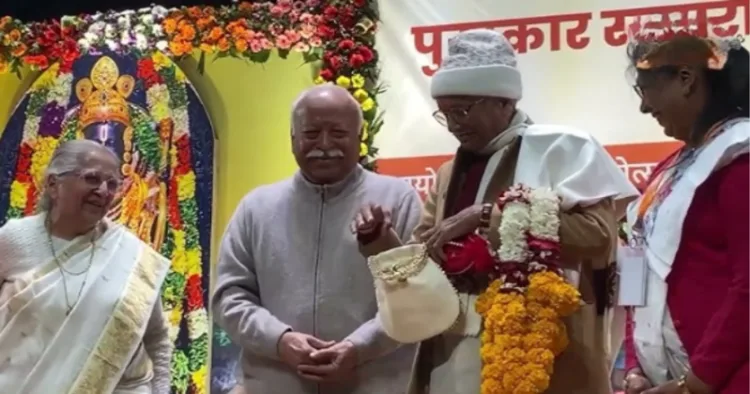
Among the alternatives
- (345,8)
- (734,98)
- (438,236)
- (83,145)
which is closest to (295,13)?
(345,8)

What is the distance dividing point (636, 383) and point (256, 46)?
A: 2.53m

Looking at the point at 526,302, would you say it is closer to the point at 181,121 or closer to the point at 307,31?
the point at 307,31

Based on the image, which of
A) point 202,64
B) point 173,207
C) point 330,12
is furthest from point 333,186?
point 202,64

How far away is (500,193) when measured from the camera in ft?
8.02

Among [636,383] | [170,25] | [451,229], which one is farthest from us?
[170,25]

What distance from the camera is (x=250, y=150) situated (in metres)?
4.25

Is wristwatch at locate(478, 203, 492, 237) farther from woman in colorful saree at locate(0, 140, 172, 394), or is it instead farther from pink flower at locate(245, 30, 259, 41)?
pink flower at locate(245, 30, 259, 41)

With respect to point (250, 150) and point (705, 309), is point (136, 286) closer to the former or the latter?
point (250, 150)

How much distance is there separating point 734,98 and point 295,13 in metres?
2.41

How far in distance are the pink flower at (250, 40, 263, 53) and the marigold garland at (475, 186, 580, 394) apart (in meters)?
2.16

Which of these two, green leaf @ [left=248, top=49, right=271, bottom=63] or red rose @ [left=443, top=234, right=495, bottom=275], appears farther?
green leaf @ [left=248, top=49, right=271, bottom=63]

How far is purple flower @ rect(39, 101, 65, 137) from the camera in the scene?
444 cm

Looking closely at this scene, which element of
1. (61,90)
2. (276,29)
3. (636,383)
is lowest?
(636,383)

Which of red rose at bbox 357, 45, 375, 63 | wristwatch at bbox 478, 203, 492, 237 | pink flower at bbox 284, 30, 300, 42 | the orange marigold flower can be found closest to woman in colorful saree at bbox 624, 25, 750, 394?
wristwatch at bbox 478, 203, 492, 237
